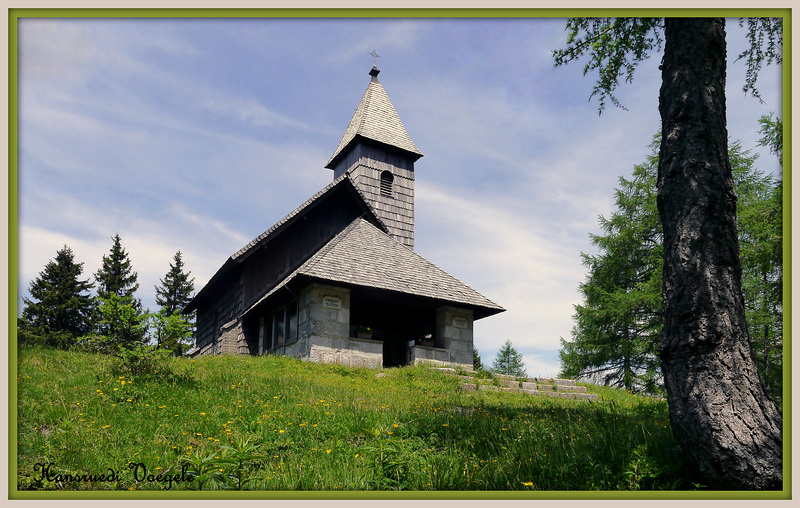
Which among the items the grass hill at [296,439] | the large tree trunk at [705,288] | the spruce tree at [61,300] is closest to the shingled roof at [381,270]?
the grass hill at [296,439]

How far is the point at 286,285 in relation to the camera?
16.2 meters

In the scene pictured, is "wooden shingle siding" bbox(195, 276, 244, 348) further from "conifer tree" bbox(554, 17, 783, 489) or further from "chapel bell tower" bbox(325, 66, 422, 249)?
"conifer tree" bbox(554, 17, 783, 489)

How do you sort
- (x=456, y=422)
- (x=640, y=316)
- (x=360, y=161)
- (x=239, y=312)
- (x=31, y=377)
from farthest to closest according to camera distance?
(x=360, y=161)
(x=640, y=316)
(x=239, y=312)
(x=31, y=377)
(x=456, y=422)

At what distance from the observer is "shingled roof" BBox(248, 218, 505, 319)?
16000 millimetres

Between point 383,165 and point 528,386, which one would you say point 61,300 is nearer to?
point 383,165

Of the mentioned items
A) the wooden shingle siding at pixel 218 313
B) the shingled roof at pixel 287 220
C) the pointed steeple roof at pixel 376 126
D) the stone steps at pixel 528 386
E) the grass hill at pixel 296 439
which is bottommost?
the grass hill at pixel 296 439

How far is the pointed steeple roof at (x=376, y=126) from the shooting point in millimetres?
24766

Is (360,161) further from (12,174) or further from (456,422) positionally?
(12,174)

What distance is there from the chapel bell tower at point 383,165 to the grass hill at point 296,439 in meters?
13.7

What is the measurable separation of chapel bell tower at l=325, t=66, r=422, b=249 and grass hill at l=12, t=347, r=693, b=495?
13.7m

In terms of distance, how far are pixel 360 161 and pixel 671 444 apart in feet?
64.2

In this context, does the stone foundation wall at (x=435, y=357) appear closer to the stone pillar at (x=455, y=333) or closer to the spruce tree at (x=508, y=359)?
the stone pillar at (x=455, y=333)

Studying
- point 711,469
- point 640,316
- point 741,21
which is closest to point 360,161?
point 640,316

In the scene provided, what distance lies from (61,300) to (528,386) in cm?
2479
